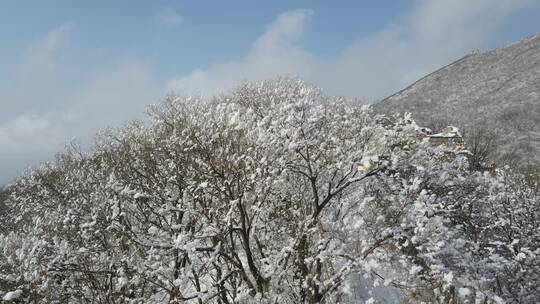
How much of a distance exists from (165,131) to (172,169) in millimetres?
3246

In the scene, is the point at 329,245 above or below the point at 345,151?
below

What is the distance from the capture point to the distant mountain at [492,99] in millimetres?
39344

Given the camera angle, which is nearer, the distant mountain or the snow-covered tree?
the snow-covered tree

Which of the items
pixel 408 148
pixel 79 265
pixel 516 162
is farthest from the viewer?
pixel 516 162

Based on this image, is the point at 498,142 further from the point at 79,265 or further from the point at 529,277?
the point at 79,265

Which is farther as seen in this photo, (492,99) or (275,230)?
(492,99)

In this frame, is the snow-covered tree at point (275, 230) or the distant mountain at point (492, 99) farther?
the distant mountain at point (492, 99)

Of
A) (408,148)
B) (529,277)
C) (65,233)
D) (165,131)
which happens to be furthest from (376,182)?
(65,233)

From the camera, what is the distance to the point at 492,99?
4688 centimetres

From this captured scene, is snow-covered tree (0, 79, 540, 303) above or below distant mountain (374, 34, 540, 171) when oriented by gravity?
below

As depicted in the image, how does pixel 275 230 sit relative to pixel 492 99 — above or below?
below

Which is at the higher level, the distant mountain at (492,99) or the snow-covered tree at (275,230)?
the distant mountain at (492,99)

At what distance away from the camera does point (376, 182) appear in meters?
14.8

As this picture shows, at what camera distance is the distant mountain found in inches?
1549
